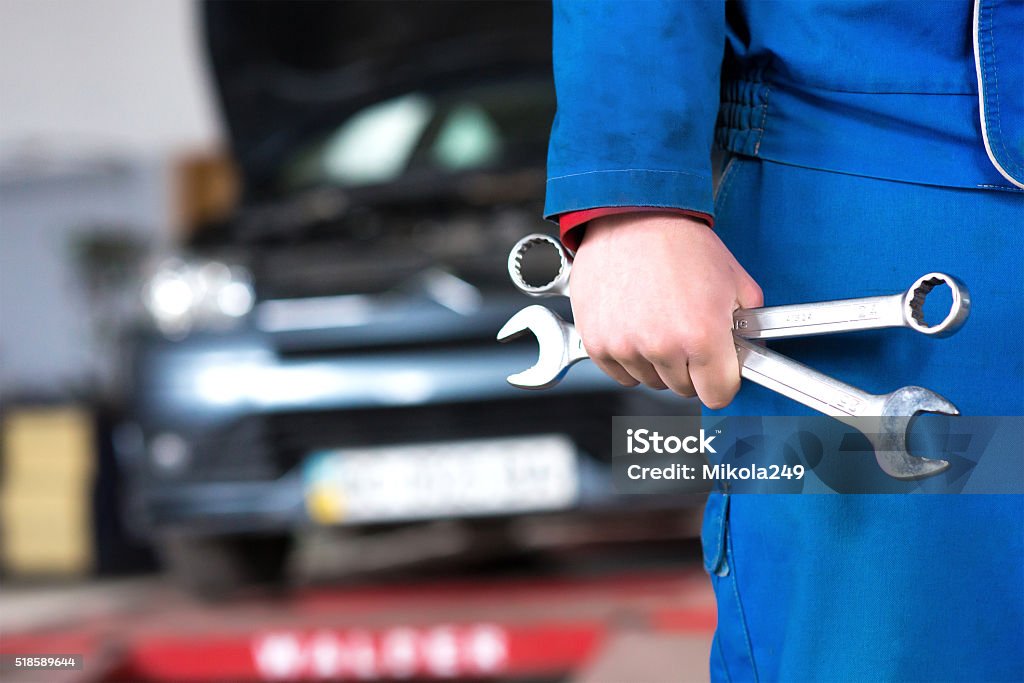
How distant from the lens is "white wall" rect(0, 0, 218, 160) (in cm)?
652

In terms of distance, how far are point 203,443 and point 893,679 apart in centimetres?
170

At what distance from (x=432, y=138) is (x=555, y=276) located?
191 cm

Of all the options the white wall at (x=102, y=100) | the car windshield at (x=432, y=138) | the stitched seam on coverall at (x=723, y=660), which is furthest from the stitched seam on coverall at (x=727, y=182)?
the white wall at (x=102, y=100)

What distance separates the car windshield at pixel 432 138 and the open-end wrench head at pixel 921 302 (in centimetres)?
191

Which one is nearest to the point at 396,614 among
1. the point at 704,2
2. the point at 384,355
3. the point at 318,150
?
the point at 384,355

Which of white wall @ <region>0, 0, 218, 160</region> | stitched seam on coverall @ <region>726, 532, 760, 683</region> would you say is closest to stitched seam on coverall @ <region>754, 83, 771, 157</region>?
stitched seam on coverall @ <region>726, 532, 760, 683</region>

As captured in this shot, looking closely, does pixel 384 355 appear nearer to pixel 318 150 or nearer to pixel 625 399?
pixel 625 399

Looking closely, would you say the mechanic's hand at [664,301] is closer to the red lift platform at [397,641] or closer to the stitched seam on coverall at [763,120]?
the stitched seam on coverall at [763,120]

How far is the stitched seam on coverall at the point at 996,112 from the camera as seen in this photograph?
67cm

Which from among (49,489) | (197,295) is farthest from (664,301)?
(49,489)

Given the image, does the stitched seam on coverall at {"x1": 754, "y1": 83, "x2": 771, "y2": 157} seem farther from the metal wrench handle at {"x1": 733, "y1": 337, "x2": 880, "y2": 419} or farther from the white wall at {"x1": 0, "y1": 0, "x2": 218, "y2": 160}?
the white wall at {"x1": 0, "y1": 0, "x2": 218, "y2": 160}

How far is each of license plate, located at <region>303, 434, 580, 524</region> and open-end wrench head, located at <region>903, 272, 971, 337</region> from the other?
4.77 ft

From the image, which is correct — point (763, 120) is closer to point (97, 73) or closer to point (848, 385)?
point (848, 385)

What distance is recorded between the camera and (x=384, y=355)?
7.00ft
